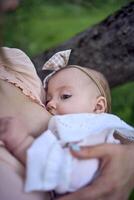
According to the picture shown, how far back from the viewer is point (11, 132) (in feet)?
5.15

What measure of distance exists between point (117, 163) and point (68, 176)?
0.57ft

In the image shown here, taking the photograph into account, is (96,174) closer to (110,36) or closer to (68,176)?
(68,176)

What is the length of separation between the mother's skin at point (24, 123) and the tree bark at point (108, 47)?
51 cm

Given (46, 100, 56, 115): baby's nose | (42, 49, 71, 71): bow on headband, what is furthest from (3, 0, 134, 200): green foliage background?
(46, 100, 56, 115): baby's nose

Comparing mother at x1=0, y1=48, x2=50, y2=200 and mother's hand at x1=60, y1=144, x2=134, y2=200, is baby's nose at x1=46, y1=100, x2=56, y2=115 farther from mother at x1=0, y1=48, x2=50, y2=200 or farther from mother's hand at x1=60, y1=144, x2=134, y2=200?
mother's hand at x1=60, y1=144, x2=134, y2=200

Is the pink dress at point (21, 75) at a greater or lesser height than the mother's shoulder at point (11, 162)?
greater

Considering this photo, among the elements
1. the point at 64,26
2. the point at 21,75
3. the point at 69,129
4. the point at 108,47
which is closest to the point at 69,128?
the point at 69,129

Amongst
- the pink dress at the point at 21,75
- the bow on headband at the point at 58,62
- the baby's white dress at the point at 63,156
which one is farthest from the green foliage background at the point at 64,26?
the baby's white dress at the point at 63,156

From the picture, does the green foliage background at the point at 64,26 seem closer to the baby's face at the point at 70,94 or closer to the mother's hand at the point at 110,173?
the baby's face at the point at 70,94

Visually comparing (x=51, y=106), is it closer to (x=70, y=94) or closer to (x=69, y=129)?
(x=70, y=94)

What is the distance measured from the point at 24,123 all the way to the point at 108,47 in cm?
74

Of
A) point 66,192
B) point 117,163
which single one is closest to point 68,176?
point 66,192

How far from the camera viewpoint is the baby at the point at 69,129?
152 centimetres

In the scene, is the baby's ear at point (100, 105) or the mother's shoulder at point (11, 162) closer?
the mother's shoulder at point (11, 162)
